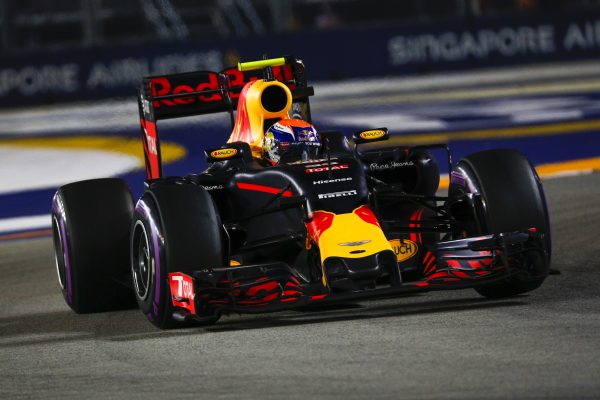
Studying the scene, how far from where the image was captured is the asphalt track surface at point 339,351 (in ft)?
20.7

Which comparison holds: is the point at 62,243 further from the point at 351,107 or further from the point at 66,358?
the point at 351,107

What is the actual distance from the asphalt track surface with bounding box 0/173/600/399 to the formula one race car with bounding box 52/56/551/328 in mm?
195

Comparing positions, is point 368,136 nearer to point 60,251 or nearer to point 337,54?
point 60,251

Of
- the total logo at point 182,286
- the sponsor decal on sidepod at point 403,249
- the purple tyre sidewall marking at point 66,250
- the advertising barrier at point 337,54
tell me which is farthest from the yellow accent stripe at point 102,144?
the total logo at point 182,286

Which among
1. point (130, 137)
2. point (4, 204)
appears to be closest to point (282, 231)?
point (4, 204)

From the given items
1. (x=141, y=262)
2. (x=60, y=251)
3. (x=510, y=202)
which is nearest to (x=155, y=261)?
(x=141, y=262)

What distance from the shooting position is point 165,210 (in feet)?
26.5

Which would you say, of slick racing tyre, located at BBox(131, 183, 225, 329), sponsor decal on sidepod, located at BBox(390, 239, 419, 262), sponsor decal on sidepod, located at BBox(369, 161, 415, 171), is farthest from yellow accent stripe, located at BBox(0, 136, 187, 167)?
slick racing tyre, located at BBox(131, 183, 225, 329)

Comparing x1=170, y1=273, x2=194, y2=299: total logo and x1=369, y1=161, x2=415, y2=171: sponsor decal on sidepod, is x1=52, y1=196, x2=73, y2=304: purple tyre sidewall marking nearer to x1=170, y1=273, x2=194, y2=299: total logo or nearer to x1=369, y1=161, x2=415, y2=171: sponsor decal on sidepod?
x1=170, y1=273, x2=194, y2=299: total logo

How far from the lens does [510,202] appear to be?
8.52m

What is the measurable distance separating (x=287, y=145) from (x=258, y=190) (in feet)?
1.59

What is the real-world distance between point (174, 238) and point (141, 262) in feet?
2.15

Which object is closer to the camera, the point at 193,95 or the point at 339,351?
the point at 339,351

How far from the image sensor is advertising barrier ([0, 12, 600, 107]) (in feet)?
98.2
